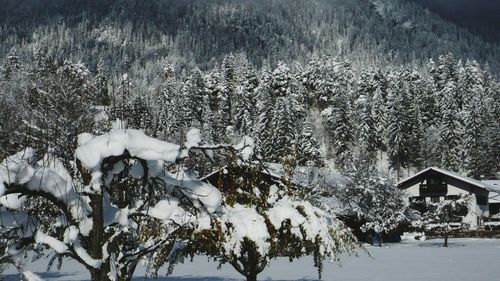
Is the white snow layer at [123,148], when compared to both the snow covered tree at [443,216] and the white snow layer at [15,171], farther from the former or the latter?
the snow covered tree at [443,216]

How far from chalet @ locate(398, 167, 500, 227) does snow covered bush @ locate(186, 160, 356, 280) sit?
5907 cm

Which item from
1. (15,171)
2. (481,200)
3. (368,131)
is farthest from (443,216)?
(15,171)

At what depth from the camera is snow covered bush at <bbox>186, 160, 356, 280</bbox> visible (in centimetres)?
694

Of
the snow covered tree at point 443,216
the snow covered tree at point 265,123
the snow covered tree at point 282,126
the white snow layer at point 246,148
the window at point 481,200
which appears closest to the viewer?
the white snow layer at point 246,148

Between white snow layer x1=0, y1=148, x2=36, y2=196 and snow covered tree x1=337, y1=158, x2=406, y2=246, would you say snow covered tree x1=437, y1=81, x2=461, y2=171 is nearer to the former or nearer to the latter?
snow covered tree x1=337, y1=158, x2=406, y2=246

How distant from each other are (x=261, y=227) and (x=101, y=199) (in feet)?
7.29

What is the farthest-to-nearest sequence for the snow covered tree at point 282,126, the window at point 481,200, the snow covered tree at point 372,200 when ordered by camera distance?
the snow covered tree at point 282,126 → the window at point 481,200 → the snow covered tree at point 372,200

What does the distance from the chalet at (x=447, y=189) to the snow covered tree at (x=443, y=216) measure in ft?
4.73

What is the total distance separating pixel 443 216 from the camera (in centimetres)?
5466

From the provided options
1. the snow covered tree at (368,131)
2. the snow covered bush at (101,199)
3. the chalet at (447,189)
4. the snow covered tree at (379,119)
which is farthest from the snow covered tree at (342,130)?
the snow covered bush at (101,199)

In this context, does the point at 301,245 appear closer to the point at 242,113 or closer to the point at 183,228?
the point at 183,228

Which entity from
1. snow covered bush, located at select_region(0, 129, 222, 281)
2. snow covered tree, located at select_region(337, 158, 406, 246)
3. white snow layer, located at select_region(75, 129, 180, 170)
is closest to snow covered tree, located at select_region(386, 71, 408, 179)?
snow covered tree, located at select_region(337, 158, 406, 246)

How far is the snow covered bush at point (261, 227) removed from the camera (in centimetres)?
694

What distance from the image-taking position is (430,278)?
1938 cm
